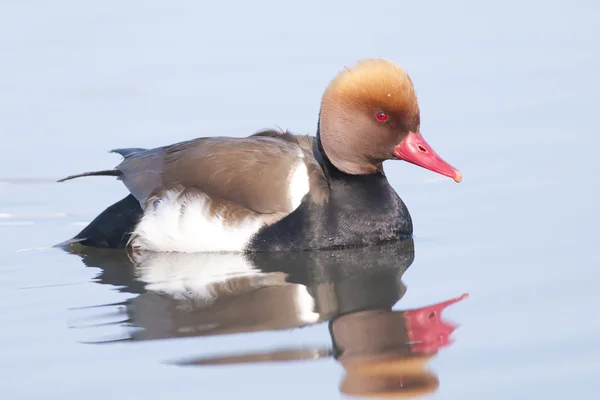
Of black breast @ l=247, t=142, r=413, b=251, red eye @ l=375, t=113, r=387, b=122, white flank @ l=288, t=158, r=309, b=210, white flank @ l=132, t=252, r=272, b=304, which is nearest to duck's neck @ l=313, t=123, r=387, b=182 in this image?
black breast @ l=247, t=142, r=413, b=251

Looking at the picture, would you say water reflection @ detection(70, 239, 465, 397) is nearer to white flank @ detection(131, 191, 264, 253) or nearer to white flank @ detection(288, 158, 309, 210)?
white flank @ detection(131, 191, 264, 253)

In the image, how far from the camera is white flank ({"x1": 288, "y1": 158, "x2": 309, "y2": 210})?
693 cm

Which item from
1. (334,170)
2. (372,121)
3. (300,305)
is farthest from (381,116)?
(300,305)

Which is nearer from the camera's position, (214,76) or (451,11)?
(214,76)

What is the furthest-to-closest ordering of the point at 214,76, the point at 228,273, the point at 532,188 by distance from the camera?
the point at 214,76, the point at 532,188, the point at 228,273

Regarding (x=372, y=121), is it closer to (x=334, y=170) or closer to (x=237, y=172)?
(x=334, y=170)

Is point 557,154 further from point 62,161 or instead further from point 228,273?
point 62,161

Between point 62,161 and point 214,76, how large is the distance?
2.12 metres

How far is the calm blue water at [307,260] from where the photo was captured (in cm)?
504

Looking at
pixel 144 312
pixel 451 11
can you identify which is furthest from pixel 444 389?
pixel 451 11

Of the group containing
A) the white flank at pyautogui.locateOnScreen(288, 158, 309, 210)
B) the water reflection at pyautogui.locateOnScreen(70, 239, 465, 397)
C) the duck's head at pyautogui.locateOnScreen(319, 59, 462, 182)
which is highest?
the duck's head at pyautogui.locateOnScreen(319, 59, 462, 182)

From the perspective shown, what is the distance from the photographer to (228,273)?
6.66 metres

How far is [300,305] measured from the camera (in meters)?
5.95

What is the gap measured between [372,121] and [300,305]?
4.83ft
